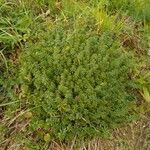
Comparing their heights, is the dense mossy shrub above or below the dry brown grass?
above

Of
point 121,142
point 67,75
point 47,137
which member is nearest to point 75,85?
point 67,75

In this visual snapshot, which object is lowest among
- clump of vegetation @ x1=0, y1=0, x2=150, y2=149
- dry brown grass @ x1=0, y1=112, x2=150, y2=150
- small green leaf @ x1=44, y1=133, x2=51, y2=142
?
small green leaf @ x1=44, y1=133, x2=51, y2=142

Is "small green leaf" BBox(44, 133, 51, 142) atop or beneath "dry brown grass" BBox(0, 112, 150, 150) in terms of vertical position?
beneath

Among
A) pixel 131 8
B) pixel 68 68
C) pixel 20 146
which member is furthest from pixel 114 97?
pixel 131 8

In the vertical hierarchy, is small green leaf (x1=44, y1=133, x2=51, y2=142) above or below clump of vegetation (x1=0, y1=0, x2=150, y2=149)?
below

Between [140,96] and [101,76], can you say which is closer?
[101,76]

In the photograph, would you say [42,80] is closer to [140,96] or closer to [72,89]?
[72,89]
